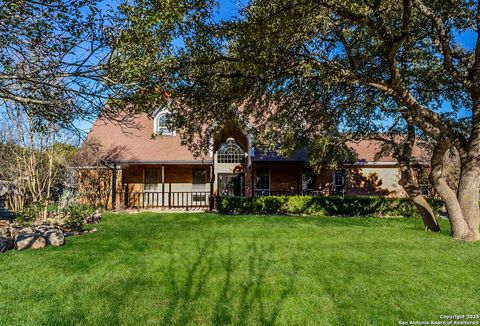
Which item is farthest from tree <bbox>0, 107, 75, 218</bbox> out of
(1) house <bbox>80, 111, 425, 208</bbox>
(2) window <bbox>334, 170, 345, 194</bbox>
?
(2) window <bbox>334, 170, 345, 194</bbox>

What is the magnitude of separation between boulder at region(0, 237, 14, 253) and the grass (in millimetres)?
310

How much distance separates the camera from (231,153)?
21.1 metres

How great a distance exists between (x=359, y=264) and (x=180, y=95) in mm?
6891

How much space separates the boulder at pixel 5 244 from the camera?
300 inches

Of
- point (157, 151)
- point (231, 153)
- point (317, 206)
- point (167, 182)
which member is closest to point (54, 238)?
point (157, 151)

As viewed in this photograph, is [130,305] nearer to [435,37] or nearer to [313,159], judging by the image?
[435,37]

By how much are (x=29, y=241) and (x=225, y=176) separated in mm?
14048

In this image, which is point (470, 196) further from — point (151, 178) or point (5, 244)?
point (151, 178)

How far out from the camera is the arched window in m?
20.9

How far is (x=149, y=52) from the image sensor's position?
21.6ft

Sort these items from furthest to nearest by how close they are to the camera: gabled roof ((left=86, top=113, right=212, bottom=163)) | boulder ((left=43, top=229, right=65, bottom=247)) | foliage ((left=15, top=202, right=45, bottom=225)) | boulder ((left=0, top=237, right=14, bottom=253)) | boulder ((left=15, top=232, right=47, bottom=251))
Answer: gabled roof ((left=86, top=113, right=212, bottom=163))
foliage ((left=15, top=202, right=45, bottom=225))
boulder ((left=43, top=229, right=65, bottom=247))
boulder ((left=15, top=232, right=47, bottom=251))
boulder ((left=0, top=237, right=14, bottom=253))

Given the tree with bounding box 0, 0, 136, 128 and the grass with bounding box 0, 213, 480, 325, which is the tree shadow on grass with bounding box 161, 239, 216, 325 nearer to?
the grass with bounding box 0, 213, 480, 325

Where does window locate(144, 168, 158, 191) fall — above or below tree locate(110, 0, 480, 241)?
below

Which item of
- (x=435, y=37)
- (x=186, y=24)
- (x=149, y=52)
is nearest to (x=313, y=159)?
(x=435, y=37)
